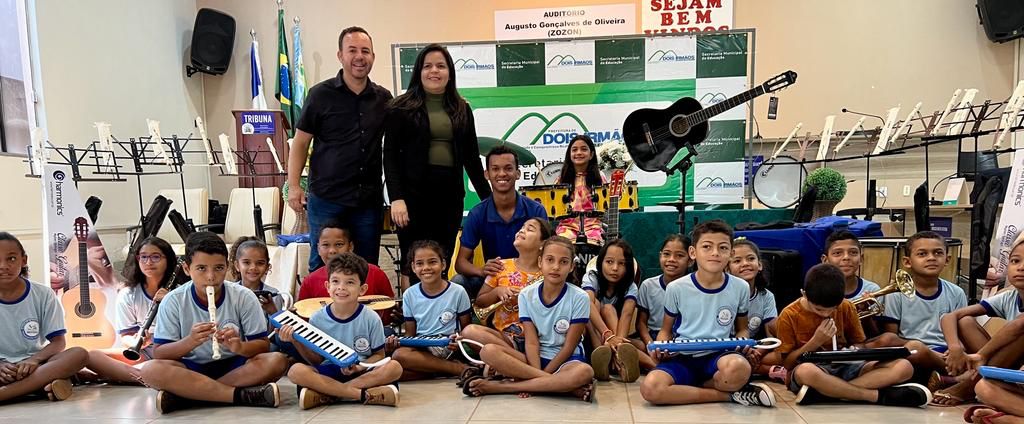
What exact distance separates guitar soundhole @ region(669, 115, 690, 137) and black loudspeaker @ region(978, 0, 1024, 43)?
5281mm

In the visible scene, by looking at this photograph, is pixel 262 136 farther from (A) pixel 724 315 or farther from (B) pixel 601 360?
(A) pixel 724 315

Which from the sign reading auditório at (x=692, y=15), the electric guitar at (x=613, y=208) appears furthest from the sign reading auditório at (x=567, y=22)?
the electric guitar at (x=613, y=208)

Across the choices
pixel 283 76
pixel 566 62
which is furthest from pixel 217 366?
pixel 283 76

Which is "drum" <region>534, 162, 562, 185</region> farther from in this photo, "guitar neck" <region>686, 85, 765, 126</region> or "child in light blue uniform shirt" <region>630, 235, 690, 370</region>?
"child in light blue uniform shirt" <region>630, 235, 690, 370</region>

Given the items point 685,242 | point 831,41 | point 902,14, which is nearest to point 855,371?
point 685,242

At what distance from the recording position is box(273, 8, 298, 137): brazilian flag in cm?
746

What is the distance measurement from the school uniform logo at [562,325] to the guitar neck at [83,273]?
107 inches

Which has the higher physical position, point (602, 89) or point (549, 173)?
point (602, 89)

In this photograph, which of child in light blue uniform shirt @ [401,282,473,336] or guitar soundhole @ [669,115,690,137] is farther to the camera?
guitar soundhole @ [669,115,690,137]

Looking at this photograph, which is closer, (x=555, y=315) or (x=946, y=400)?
(x=946, y=400)

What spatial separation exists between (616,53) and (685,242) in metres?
3.05

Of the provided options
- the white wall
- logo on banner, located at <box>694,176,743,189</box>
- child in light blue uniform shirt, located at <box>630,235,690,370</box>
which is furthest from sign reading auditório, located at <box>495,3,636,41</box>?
child in light blue uniform shirt, located at <box>630,235,690,370</box>

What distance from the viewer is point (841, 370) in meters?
2.40

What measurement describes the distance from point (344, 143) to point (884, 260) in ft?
10.6
